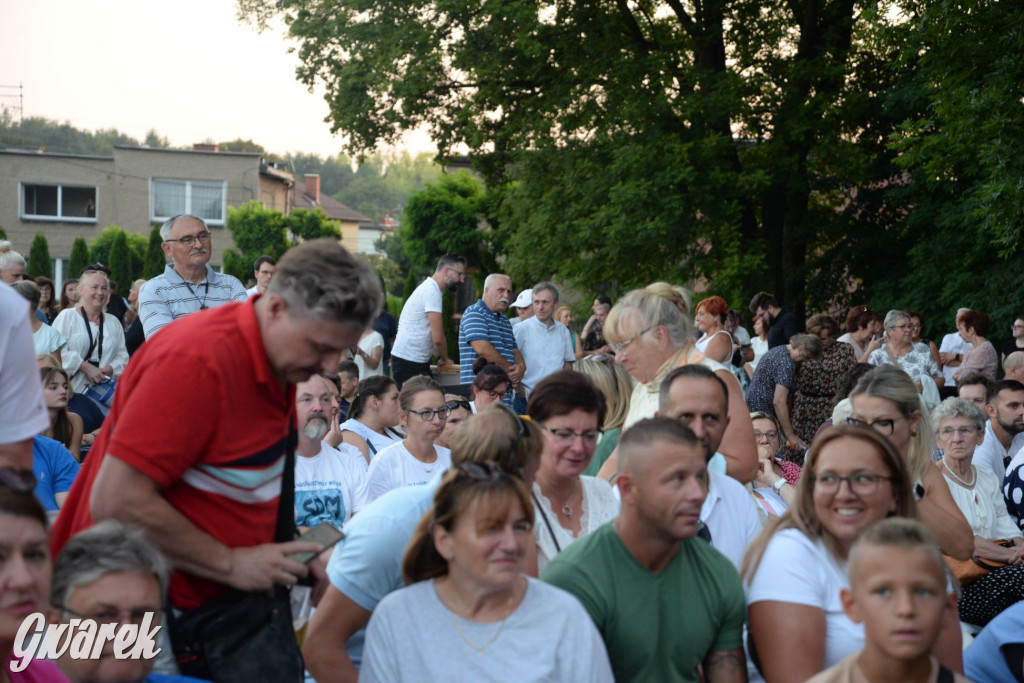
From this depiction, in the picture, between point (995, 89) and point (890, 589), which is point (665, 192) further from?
point (890, 589)

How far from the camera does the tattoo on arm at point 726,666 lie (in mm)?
3180

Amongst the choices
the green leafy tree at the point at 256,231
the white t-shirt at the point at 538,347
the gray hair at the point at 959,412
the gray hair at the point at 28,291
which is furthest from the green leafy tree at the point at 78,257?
the gray hair at the point at 959,412

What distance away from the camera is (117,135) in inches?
3989

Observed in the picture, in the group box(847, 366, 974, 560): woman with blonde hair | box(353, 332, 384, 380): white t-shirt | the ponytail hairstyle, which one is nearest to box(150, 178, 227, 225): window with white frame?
box(353, 332, 384, 380): white t-shirt

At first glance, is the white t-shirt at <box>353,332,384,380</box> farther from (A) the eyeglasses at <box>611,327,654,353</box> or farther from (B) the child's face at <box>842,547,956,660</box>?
(B) the child's face at <box>842,547,956,660</box>

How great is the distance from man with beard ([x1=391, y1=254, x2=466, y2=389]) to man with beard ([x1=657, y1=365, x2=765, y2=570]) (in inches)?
210

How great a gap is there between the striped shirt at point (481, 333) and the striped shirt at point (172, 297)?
3165 mm

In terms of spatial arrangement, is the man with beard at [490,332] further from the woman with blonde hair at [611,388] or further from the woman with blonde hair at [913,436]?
the woman with blonde hair at [913,436]

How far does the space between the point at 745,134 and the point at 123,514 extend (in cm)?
1640

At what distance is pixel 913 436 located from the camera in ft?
15.0

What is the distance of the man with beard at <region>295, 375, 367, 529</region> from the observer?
17.1ft

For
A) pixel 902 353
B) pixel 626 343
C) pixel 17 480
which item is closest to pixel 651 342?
pixel 626 343

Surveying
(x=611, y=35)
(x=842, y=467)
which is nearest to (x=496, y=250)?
(x=611, y=35)

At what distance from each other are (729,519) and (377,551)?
148 cm
